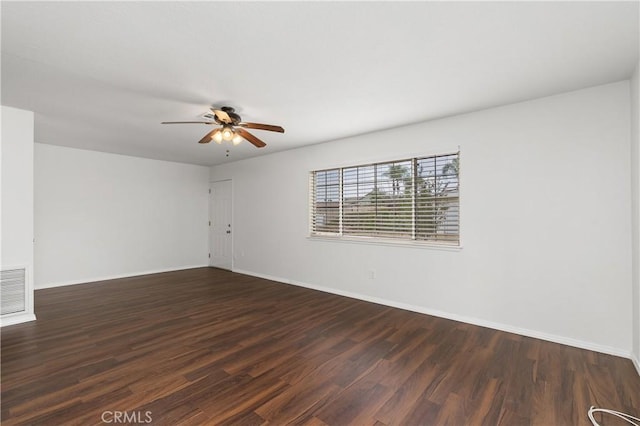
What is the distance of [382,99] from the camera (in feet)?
10.1

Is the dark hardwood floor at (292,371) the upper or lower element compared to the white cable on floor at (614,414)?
upper

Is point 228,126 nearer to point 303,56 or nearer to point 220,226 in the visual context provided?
point 303,56

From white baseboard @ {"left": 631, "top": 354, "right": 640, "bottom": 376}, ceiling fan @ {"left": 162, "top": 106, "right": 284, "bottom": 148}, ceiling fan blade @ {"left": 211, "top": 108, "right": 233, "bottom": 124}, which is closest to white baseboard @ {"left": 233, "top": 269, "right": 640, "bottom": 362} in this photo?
white baseboard @ {"left": 631, "top": 354, "right": 640, "bottom": 376}

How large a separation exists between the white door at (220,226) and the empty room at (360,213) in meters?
1.72

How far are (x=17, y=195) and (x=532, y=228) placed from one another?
5.96 metres

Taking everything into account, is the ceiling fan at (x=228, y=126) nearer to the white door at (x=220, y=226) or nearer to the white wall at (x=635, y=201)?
the white wall at (x=635, y=201)

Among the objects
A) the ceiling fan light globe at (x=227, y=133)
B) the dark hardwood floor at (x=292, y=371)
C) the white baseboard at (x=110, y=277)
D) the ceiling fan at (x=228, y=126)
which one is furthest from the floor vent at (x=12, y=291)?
the ceiling fan light globe at (x=227, y=133)

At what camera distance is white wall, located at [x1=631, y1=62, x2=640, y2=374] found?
233 cm

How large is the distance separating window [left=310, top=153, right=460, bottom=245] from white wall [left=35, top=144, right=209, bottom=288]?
11.9 feet

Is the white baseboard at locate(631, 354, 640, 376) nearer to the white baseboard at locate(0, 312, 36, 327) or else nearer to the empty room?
the empty room

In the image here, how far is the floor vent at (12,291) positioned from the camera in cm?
332

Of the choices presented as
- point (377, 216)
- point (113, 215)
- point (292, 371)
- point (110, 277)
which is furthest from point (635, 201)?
point (110, 277)

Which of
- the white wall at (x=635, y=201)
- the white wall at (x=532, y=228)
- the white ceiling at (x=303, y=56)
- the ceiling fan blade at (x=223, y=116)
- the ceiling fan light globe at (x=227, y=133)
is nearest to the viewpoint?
the white ceiling at (x=303, y=56)

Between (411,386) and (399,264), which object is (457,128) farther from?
(411,386)
